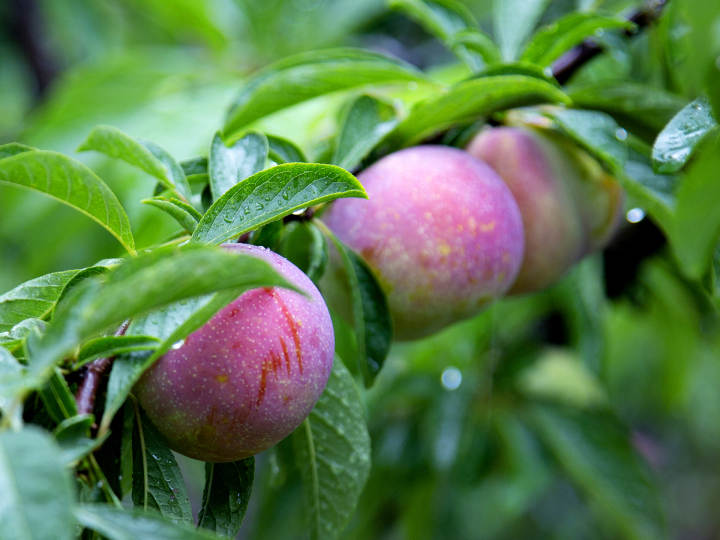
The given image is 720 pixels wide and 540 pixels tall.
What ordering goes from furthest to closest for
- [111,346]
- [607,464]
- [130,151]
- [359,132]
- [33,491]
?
[607,464]
[359,132]
[130,151]
[111,346]
[33,491]

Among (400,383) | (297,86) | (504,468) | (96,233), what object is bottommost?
(504,468)

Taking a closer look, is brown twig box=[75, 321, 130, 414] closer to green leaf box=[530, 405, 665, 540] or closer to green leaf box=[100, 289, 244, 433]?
green leaf box=[100, 289, 244, 433]

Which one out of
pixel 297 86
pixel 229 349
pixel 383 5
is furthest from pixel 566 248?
pixel 383 5

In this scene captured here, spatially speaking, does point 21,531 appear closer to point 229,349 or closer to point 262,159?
point 229,349

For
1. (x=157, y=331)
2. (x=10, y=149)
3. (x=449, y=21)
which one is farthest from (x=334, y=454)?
(x=449, y=21)

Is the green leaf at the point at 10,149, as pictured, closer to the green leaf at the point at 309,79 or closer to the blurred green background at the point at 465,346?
the green leaf at the point at 309,79

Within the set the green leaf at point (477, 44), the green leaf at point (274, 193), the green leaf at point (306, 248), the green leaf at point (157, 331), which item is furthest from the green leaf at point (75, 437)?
the green leaf at point (477, 44)

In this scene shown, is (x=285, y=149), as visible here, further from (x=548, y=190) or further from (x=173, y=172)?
(x=548, y=190)

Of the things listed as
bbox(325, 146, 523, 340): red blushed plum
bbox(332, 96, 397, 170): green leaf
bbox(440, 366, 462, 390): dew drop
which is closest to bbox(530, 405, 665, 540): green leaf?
bbox(440, 366, 462, 390): dew drop
